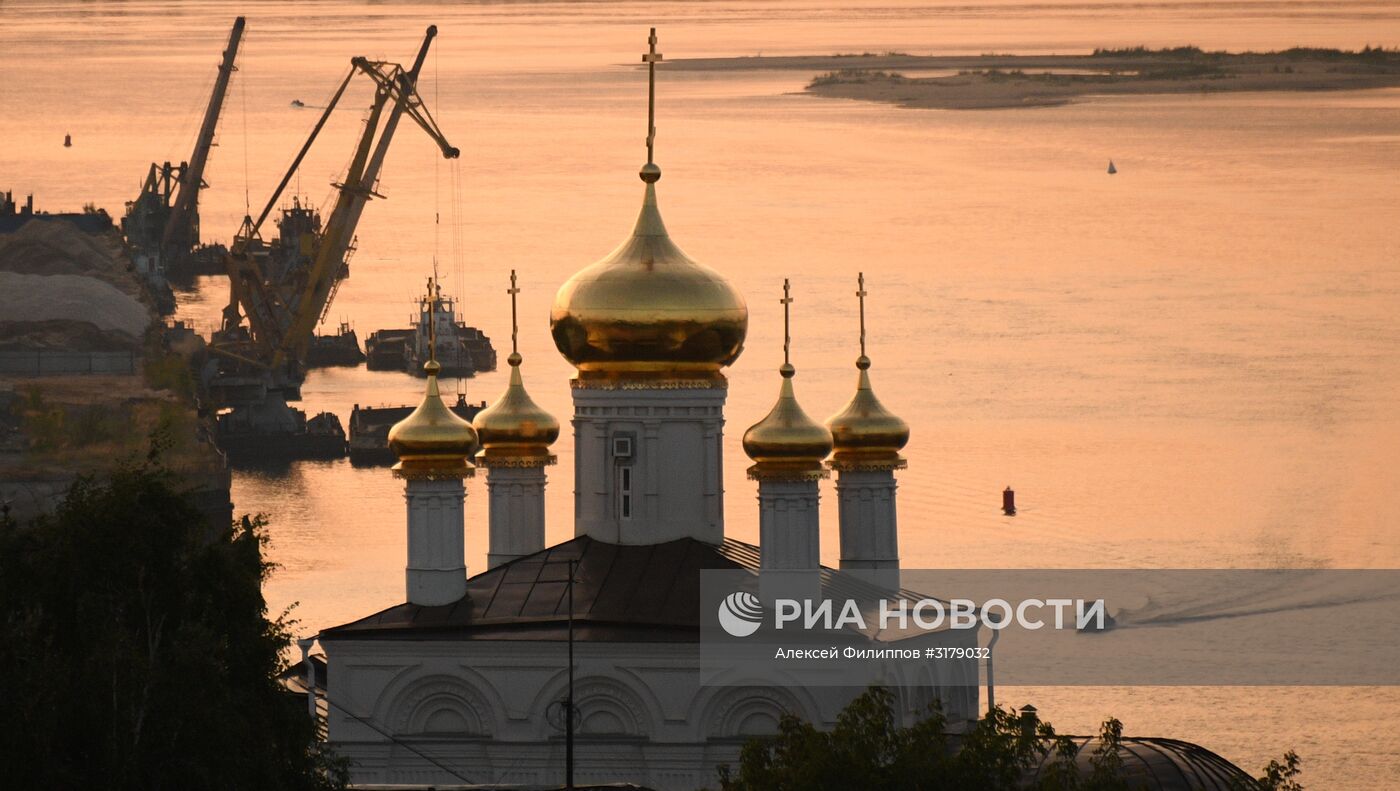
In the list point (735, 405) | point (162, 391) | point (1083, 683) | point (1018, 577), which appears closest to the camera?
point (1083, 683)

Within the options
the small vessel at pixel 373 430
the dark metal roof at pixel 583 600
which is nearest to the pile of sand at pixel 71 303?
the small vessel at pixel 373 430

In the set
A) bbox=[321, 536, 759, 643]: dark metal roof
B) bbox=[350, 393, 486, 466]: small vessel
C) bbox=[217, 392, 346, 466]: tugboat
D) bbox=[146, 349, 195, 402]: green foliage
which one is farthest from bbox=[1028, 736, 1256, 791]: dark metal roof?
bbox=[146, 349, 195, 402]: green foliage

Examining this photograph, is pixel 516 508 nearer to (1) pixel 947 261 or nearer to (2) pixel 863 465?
(2) pixel 863 465

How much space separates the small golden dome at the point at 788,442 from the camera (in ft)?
61.4

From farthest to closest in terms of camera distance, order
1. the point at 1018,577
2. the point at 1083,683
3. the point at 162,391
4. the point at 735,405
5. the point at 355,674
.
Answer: the point at 162,391 → the point at 735,405 → the point at 1018,577 → the point at 1083,683 → the point at 355,674

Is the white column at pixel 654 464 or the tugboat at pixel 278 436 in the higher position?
the tugboat at pixel 278 436

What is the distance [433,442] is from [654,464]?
1039mm

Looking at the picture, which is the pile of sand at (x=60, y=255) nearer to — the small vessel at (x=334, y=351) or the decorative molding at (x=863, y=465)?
the small vessel at (x=334, y=351)

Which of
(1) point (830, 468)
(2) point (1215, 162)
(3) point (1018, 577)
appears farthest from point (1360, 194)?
(1) point (830, 468)

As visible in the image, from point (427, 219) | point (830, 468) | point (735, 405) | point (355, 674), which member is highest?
point (427, 219)

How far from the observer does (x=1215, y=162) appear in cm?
8050

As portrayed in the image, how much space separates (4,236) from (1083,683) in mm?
36805

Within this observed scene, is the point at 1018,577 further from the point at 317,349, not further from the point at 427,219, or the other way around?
the point at 427,219

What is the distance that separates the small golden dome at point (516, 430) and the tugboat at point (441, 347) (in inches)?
1383
